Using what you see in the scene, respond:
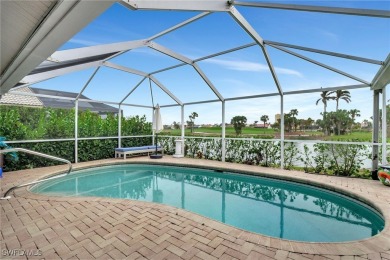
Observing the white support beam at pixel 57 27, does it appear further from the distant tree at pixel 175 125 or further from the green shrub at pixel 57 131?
the distant tree at pixel 175 125

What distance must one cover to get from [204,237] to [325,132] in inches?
274

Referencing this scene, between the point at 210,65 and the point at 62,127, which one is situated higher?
the point at 210,65

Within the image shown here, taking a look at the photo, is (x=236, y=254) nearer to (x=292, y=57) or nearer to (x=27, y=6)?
(x=27, y=6)

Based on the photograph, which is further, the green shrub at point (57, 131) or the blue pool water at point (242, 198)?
the green shrub at point (57, 131)

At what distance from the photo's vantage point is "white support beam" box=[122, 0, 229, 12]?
3244mm

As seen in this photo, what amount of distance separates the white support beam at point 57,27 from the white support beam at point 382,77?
523cm

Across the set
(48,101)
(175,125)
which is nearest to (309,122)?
(175,125)

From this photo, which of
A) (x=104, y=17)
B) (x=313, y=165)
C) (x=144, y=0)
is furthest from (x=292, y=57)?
(x=104, y=17)

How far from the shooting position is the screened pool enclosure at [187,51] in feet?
8.25

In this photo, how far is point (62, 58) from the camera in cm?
465

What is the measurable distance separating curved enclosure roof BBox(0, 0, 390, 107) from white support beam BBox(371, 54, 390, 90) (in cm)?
2

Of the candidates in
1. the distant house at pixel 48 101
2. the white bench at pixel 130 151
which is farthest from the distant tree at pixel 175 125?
the distant house at pixel 48 101

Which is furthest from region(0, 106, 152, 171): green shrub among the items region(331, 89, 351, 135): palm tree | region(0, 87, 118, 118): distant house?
region(331, 89, 351, 135): palm tree

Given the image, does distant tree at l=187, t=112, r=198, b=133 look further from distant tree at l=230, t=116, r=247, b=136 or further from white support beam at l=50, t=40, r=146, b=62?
white support beam at l=50, t=40, r=146, b=62
